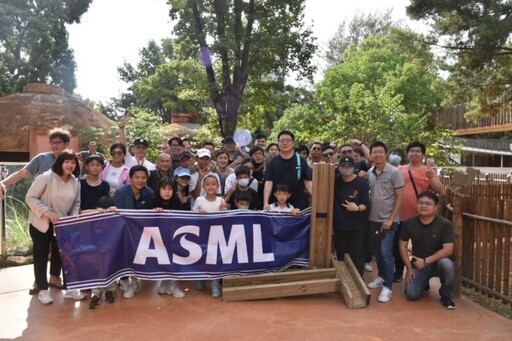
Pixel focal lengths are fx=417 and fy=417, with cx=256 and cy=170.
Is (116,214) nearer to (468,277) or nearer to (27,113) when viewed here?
(468,277)

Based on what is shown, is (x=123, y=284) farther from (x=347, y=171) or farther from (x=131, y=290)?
(x=347, y=171)

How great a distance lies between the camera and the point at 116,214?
4758mm

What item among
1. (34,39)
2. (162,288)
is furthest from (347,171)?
(34,39)

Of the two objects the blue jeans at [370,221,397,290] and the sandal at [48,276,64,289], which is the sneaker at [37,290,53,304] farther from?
the blue jeans at [370,221,397,290]

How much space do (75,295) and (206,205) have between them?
1.81 meters

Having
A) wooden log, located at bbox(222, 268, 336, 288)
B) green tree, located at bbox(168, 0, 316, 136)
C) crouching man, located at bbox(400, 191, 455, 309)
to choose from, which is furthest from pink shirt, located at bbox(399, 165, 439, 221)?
green tree, located at bbox(168, 0, 316, 136)

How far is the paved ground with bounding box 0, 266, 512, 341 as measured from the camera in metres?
3.91

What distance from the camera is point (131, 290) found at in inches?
195

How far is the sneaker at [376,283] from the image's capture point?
5.25 meters

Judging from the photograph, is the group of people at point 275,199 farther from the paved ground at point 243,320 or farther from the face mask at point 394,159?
the face mask at point 394,159

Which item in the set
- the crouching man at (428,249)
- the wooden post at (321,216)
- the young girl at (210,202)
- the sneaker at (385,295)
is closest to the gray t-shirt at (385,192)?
the crouching man at (428,249)

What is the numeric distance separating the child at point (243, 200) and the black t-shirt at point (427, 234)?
1874 mm

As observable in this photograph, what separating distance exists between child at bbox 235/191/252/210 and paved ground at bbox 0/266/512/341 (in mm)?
1153

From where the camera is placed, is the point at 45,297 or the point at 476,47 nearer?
the point at 45,297
